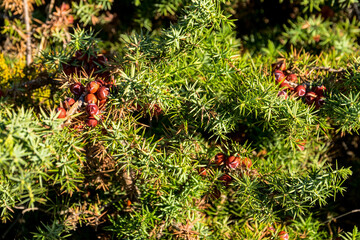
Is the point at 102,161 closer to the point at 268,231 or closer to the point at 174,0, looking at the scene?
the point at 268,231

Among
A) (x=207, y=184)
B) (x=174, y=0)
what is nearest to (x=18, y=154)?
(x=207, y=184)

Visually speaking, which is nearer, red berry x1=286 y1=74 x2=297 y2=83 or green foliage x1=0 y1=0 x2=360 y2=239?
green foliage x1=0 y1=0 x2=360 y2=239

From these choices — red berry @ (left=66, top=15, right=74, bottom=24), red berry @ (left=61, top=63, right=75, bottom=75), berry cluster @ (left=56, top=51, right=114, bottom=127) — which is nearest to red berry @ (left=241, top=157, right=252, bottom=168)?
berry cluster @ (left=56, top=51, right=114, bottom=127)

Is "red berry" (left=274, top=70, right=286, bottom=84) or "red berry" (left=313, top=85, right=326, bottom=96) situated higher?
"red berry" (left=274, top=70, right=286, bottom=84)

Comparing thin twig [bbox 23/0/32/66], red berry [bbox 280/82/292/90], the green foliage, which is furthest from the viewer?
thin twig [bbox 23/0/32/66]

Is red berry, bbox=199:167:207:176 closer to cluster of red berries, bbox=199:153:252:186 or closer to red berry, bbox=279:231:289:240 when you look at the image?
cluster of red berries, bbox=199:153:252:186

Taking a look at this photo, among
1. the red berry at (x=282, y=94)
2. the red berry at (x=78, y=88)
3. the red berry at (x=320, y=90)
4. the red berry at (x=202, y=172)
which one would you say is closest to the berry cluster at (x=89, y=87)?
the red berry at (x=78, y=88)

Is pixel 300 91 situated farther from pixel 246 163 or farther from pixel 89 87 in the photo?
pixel 89 87
